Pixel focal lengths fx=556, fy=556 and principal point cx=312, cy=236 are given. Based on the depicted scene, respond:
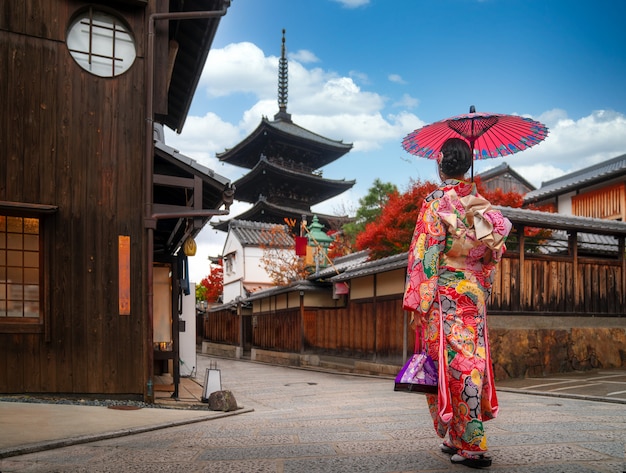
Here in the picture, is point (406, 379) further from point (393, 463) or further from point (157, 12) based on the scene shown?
point (157, 12)

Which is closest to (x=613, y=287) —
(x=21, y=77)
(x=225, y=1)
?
(x=225, y=1)

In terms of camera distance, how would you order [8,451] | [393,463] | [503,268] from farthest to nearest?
[503,268]
[8,451]
[393,463]

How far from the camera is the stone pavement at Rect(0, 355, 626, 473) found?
152 inches

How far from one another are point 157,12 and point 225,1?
51.1 inches

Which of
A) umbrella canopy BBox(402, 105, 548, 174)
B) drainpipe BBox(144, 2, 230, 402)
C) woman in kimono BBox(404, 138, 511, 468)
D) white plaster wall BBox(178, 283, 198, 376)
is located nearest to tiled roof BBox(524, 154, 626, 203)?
white plaster wall BBox(178, 283, 198, 376)

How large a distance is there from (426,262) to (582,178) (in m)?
23.0

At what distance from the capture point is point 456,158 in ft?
14.0

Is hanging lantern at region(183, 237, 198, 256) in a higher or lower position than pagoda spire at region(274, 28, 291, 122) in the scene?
lower

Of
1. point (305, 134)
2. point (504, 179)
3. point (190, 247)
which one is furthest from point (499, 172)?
point (190, 247)

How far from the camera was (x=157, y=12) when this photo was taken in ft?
28.6

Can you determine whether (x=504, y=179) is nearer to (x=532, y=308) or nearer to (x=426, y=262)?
(x=532, y=308)

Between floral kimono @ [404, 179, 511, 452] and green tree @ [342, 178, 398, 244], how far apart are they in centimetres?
2859

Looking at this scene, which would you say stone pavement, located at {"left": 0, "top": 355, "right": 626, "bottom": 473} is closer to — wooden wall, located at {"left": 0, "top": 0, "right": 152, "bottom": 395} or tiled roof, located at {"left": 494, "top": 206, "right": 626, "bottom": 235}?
wooden wall, located at {"left": 0, "top": 0, "right": 152, "bottom": 395}

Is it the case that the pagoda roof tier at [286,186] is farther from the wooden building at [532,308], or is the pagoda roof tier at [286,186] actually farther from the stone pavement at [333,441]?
the stone pavement at [333,441]
